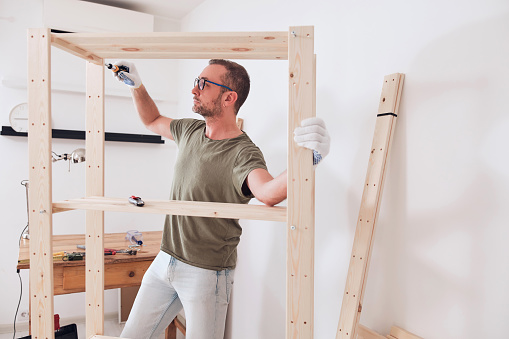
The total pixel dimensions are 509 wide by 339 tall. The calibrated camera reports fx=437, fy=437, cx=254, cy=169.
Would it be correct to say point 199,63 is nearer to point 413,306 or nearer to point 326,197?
point 326,197

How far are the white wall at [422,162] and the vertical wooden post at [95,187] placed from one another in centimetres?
93

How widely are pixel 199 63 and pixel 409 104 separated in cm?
206

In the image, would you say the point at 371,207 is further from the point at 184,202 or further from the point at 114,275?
the point at 114,275

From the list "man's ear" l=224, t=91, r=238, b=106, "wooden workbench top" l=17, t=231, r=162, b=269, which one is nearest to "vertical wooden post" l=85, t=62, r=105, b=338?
"man's ear" l=224, t=91, r=238, b=106

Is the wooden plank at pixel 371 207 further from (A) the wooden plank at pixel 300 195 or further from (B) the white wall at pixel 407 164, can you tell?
(A) the wooden plank at pixel 300 195

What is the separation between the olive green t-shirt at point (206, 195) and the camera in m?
1.74

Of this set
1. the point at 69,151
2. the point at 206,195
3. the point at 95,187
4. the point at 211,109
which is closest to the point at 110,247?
the point at 69,151

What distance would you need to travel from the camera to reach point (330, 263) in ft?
6.24

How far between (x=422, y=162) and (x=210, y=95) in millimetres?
866

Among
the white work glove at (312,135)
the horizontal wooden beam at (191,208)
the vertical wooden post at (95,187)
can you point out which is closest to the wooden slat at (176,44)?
the vertical wooden post at (95,187)

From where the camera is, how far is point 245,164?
62.6 inches

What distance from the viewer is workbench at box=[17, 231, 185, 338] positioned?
2.37 metres

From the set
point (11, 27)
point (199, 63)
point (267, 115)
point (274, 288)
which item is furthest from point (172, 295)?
point (11, 27)

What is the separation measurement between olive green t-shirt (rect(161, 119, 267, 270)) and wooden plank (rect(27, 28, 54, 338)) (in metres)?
0.53
